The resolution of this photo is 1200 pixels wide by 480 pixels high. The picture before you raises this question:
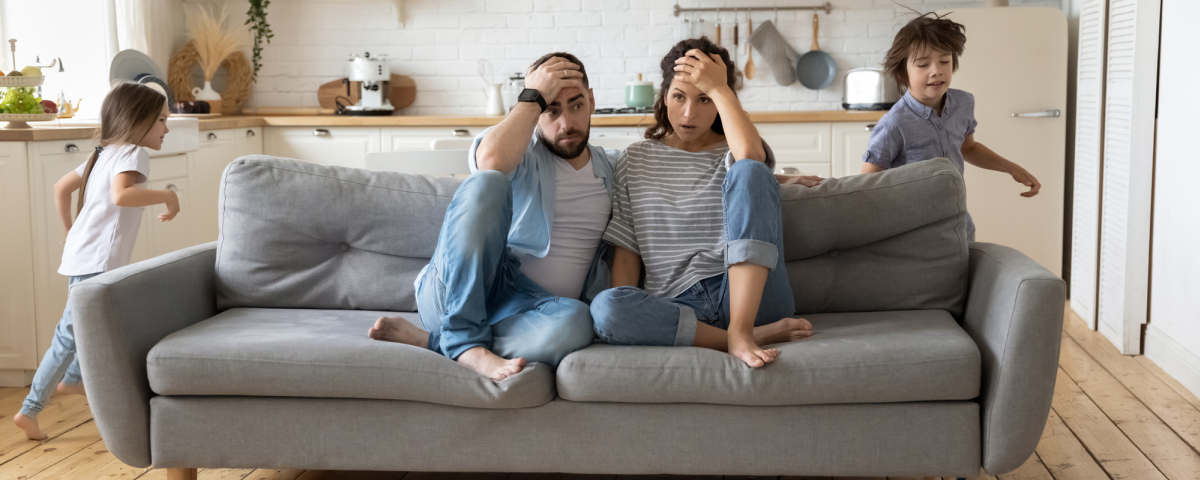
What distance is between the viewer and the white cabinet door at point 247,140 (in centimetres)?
406

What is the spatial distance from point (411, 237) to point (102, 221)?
2.92ft

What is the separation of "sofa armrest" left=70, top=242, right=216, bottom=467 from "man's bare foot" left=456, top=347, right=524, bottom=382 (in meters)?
0.62

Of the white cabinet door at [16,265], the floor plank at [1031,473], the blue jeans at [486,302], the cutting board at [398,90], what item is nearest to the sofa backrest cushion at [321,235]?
the blue jeans at [486,302]

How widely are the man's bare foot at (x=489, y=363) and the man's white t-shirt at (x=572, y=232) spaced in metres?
0.30

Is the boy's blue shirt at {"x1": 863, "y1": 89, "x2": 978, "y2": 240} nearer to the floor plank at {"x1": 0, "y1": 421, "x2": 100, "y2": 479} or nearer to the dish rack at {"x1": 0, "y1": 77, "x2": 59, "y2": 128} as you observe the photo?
the floor plank at {"x1": 0, "y1": 421, "x2": 100, "y2": 479}

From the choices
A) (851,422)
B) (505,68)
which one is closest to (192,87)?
(505,68)

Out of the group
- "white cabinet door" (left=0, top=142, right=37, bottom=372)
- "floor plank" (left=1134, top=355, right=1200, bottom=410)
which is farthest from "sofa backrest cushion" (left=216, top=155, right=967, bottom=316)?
"floor plank" (left=1134, top=355, right=1200, bottom=410)

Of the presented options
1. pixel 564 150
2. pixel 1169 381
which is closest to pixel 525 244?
pixel 564 150

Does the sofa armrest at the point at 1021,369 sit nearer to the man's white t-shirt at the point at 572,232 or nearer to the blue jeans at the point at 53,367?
the man's white t-shirt at the point at 572,232

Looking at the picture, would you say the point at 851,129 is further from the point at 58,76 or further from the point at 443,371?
the point at 58,76

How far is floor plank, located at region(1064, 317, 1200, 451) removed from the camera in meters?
2.29

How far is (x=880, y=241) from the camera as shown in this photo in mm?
2062

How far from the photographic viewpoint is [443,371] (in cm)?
166

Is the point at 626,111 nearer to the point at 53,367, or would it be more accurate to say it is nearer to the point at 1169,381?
the point at 1169,381
